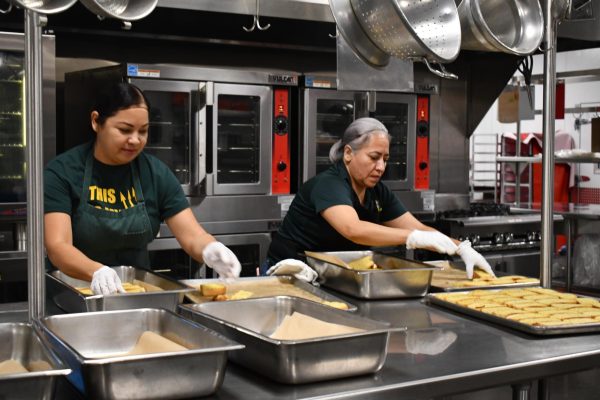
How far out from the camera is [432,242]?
9.78ft

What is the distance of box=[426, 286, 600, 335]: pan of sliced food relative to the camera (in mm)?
2113

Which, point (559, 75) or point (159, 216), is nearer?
point (159, 216)

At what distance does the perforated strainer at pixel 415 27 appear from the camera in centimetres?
221

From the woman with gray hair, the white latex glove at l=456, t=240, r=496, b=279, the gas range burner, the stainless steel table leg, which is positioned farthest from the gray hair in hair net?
the gas range burner

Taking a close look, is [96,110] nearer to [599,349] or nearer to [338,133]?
[599,349]

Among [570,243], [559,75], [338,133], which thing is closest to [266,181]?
[338,133]

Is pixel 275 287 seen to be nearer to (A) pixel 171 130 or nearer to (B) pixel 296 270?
(B) pixel 296 270

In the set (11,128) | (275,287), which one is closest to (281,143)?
(11,128)

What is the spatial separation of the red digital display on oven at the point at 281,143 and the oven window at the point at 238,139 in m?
0.11

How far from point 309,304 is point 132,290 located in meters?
0.63

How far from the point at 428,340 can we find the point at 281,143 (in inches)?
118

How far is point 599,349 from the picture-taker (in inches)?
78.0

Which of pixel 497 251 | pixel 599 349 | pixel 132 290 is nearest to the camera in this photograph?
pixel 599 349

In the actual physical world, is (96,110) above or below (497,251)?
above
